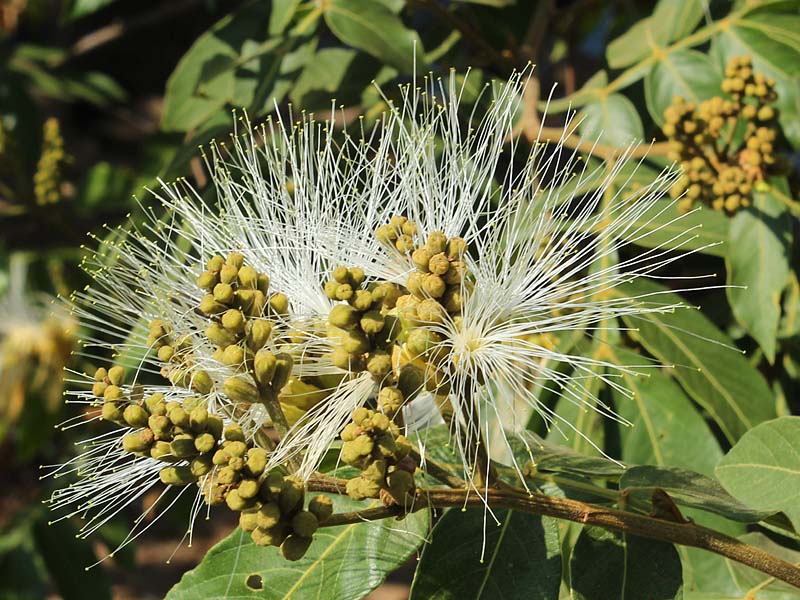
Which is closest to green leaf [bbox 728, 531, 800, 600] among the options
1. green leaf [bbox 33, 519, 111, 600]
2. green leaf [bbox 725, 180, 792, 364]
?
green leaf [bbox 725, 180, 792, 364]

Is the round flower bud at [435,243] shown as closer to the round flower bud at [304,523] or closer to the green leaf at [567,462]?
the green leaf at [567,462]

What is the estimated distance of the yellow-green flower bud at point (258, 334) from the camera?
1.31m

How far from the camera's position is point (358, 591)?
1.40 meters

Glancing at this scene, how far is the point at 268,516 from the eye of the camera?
1.17 metres

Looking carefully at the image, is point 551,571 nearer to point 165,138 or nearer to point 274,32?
point 274,32

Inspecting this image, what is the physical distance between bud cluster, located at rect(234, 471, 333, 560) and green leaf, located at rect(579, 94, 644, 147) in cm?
132

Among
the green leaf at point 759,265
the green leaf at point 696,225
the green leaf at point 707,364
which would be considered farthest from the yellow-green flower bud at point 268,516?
the green leaf at point 759,265

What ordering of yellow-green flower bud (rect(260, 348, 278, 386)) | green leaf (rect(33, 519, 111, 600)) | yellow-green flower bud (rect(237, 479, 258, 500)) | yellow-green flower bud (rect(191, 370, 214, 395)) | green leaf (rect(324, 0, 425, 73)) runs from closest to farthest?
1. yellow-green flower bud (rect(237, 479, 258, 500))
2. yellow-green flower bud (rect(260, 348, 278, 386))
3. yellow-green flower bud (rect(191, 370, 214, 395))
4. green leaf (rect(324, 0, 425, 73))
5. green leaf (rect(33, 519, 111, 600))

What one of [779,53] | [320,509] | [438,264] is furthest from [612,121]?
[320,509]

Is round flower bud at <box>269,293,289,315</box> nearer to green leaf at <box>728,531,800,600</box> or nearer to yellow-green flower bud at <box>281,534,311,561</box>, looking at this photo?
yellow-green flower bud at <box>281,534,311,561</box>

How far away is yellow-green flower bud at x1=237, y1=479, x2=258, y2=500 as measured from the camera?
117cm

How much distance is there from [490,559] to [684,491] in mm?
319

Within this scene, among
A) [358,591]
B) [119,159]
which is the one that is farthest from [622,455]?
[119,159]

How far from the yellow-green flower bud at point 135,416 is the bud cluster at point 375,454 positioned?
28cm
